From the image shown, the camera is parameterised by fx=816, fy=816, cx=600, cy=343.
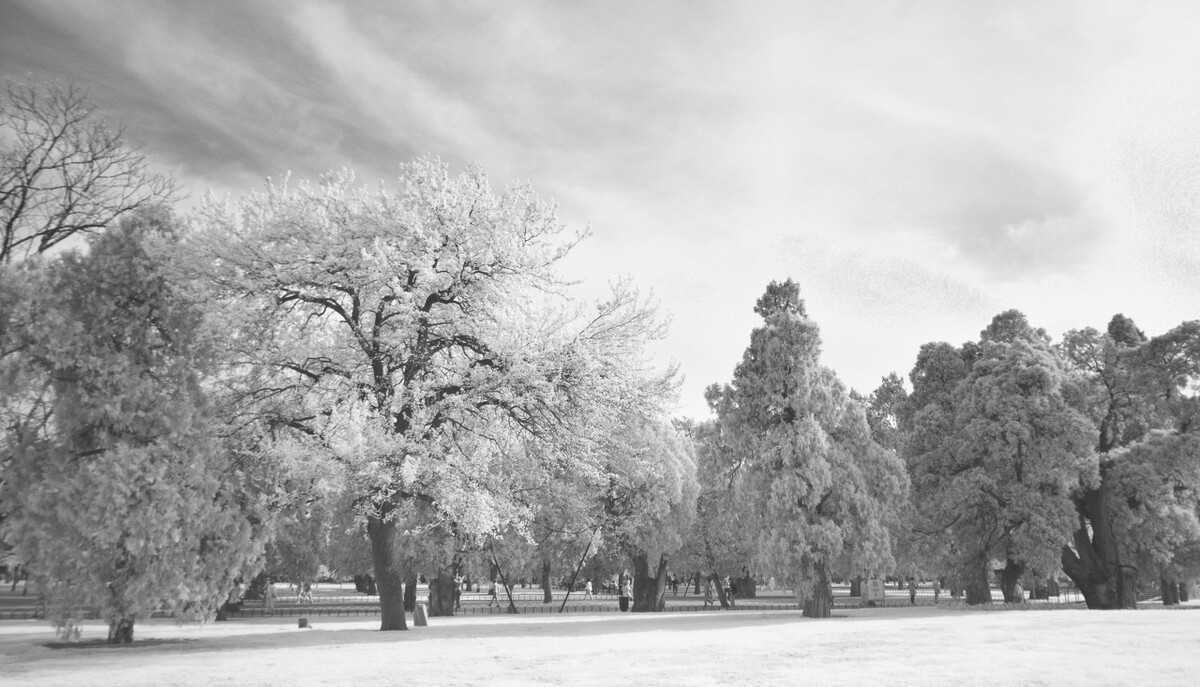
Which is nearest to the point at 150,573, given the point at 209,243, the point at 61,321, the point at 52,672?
the point at 52,672

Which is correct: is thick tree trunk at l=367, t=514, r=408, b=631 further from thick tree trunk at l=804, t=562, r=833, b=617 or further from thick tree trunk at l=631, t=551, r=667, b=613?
thick tree trunk at l=631, t=551, r=667, b=613

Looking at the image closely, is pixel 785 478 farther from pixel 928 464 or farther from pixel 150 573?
pixel 150 573

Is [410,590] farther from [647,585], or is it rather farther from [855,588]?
[855,588]

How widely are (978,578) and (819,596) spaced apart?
10.5 metres

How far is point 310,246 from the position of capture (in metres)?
22.9

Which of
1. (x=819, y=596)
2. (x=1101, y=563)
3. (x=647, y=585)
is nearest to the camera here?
(x=819, y=596)

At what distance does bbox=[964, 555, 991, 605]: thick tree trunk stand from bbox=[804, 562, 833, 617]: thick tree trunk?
9623mm

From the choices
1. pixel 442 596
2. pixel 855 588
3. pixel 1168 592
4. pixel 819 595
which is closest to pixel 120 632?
pixel 442 596

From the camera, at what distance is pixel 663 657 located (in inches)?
642

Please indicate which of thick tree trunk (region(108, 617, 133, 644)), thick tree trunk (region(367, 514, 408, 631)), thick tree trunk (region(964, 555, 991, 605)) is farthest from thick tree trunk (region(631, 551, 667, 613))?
thick tree trunk (region(108, 617, 133, 644))

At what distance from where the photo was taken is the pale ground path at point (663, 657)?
42.1 feet

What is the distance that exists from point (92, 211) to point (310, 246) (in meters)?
7.74

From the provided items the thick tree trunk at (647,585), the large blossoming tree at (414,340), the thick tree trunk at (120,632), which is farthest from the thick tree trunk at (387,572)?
the thick tree trunk at (647,585)

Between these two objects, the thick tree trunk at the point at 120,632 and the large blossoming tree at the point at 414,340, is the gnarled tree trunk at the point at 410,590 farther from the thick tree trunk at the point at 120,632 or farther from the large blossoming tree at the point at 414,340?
the thick tree trunk at the point at 120,632
